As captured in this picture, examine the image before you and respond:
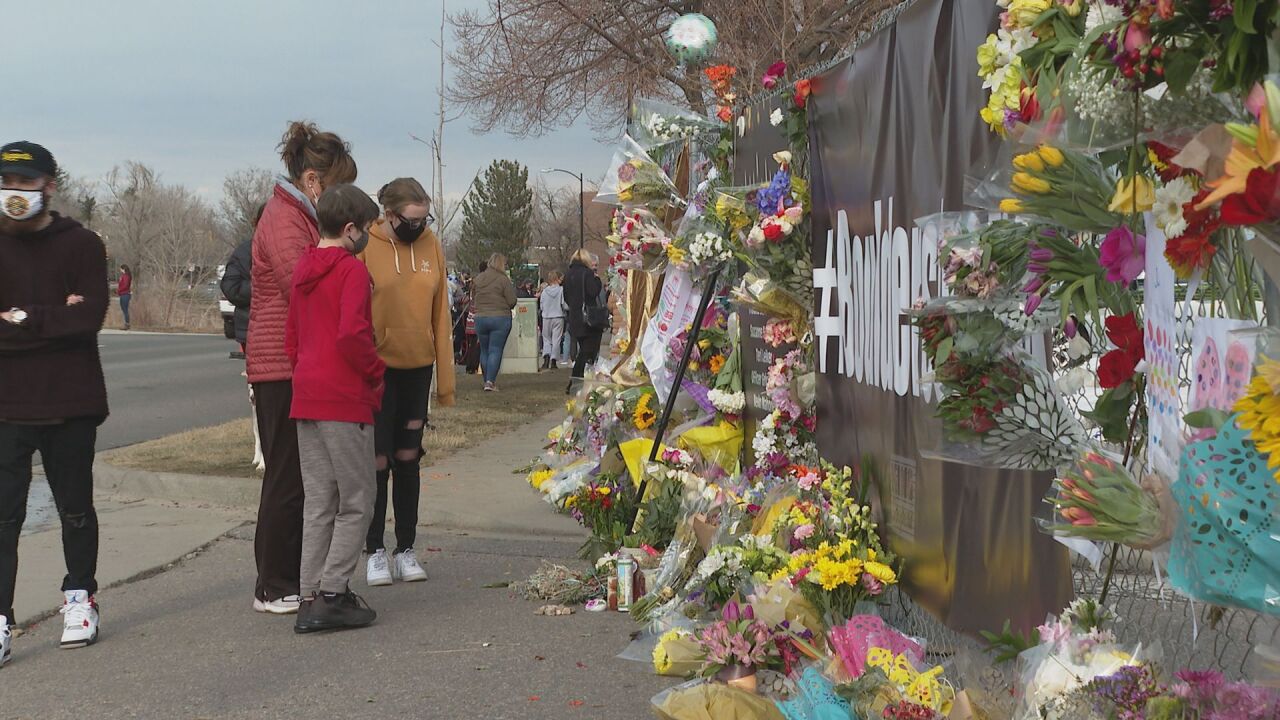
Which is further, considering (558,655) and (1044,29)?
(558,655)

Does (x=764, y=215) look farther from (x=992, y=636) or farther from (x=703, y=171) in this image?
(x=992, y=636)

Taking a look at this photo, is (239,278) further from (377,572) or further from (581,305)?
(581,305)

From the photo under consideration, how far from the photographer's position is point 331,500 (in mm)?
5574

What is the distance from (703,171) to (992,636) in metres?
4.93

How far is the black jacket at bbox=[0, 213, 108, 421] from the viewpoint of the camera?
5125 millimetres

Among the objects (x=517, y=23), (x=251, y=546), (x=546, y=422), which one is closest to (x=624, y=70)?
(x=517, y=23)

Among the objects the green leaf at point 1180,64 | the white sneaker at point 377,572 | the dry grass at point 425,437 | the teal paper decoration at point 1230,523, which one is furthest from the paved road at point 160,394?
the green leaf at point 1180,64

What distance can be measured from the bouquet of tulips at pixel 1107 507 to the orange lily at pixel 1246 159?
0.64m

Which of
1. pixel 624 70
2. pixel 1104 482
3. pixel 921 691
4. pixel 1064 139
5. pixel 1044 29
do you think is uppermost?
pixel 624 70

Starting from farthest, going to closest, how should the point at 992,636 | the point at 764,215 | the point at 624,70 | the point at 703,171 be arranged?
the point at 624,70, the point at 703,171, the point at 764,215, the point at 992,636

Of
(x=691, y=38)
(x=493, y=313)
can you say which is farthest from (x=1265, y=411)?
(x=493, y=313)

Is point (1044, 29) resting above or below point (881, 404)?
above

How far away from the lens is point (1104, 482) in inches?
90.4

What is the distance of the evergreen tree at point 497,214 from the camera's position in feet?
213
